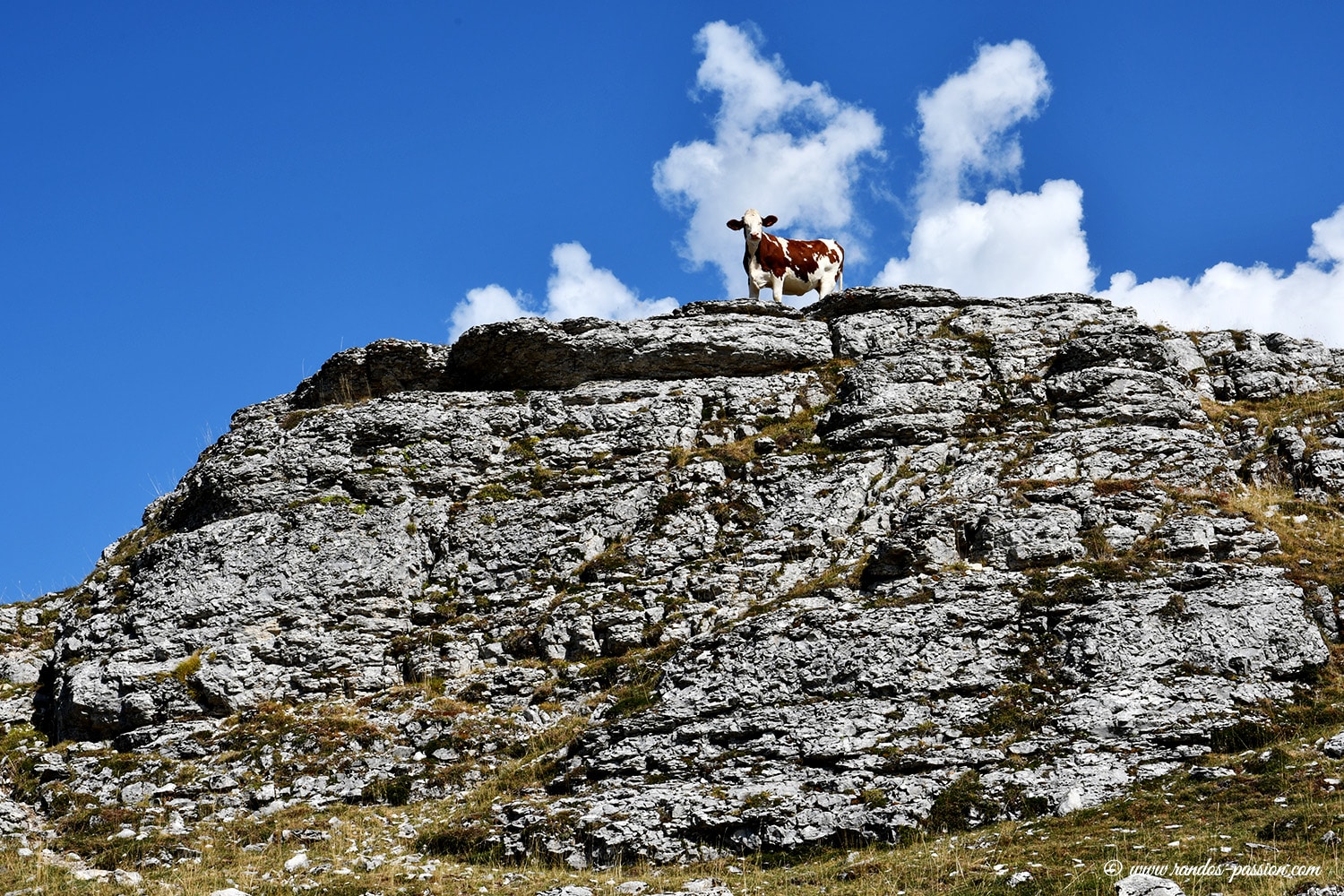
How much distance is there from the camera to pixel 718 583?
67.9 feet

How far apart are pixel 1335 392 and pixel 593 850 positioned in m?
20.2

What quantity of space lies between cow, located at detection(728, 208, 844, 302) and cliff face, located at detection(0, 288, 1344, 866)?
2.57 meters

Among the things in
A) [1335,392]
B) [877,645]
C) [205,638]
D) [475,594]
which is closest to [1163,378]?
[1335,392]

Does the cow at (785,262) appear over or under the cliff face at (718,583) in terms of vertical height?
over

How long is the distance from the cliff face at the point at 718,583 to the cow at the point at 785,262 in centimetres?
257

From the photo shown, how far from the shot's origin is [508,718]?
18516 mm

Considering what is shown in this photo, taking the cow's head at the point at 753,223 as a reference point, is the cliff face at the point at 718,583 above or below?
below

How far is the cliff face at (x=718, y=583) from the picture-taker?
15445 mm

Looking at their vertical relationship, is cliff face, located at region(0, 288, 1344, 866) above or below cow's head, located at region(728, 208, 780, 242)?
below

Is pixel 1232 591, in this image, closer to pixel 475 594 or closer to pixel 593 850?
pixel 593 850

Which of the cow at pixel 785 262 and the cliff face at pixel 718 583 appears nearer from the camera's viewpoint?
the cliff face at pixel 718 583

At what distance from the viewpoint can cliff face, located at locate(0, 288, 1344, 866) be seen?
1545cm

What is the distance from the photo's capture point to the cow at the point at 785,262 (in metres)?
31.7

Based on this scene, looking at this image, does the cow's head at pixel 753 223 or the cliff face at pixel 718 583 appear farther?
the cow's head at pixel 753 223
